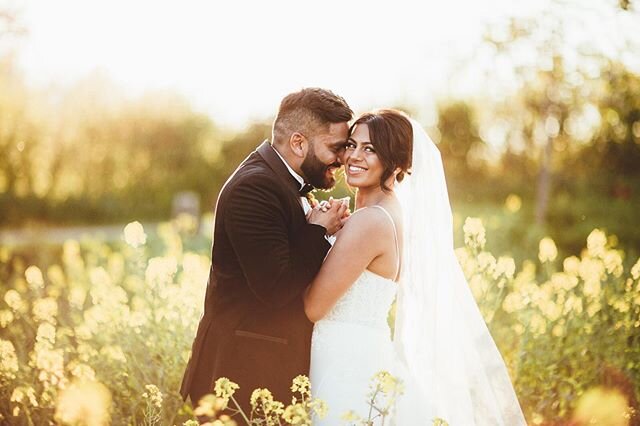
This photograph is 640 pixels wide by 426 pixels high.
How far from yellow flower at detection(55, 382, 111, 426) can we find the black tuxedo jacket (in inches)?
21.8

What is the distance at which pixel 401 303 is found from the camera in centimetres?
434

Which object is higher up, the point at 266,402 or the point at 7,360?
the point at 266,402

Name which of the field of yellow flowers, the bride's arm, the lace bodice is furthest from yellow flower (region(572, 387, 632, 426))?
the bride's arm

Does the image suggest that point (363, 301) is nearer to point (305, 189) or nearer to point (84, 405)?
point (305, 189)

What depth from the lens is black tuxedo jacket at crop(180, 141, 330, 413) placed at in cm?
363

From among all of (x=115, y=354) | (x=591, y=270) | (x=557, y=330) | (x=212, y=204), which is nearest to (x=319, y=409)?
(x=115, y=354)

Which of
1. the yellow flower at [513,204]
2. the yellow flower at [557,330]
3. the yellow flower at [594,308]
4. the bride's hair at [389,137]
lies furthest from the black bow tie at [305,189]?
the yellow flower at [513,204]

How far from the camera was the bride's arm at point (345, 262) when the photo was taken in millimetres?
3773

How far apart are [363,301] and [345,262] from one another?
33cm

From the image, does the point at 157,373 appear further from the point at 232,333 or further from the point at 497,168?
the point at 497,168

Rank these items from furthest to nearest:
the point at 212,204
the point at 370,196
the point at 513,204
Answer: the point at 212,204 → the point at 513,204 → the point at 370,196

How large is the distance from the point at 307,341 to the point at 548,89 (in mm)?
7063

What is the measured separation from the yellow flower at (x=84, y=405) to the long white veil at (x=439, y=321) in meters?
1.68

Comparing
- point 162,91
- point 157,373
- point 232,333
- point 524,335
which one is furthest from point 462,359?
point 162,91
